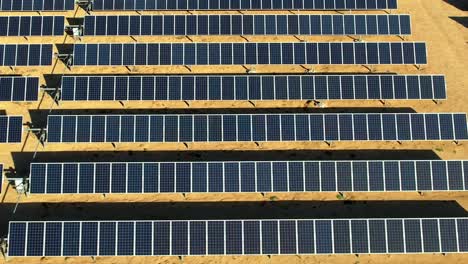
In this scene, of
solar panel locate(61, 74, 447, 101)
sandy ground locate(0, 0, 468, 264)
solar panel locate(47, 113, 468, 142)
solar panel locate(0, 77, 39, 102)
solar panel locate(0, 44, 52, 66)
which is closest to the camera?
sandy ground locate(0, 0, 468, 264)

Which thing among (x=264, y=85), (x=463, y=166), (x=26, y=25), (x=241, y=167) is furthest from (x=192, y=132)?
(x=463, y=166)

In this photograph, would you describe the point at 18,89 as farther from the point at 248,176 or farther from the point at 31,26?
the point at 248,176

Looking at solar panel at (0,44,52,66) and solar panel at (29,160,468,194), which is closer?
solar panel at (29,160,468,194)

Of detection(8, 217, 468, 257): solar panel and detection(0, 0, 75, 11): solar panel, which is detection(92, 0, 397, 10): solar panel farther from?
detection(8, 217, 468, 257): solar panel

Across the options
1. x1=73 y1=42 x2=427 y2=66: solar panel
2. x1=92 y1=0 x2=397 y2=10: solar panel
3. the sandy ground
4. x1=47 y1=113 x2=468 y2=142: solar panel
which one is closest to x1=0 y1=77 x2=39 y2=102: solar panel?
the sandy ground

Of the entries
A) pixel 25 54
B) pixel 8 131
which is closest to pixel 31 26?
pixel 25 54

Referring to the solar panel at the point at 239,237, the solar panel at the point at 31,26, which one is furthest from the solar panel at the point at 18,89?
the solar panel at the point at 239,237

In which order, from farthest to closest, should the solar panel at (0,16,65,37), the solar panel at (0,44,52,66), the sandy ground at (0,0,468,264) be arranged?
the solar panel at (0,16,65,37) → the solar panel at (0,44,52,66) → the sandy ground at (0,0,468,264)
